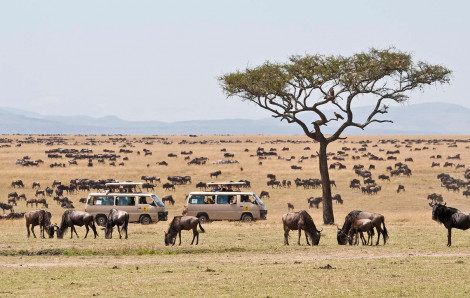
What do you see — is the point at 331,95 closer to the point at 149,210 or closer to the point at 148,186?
the point at 149,210

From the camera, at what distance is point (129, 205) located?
4556 cm

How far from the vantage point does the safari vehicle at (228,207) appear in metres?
45.5

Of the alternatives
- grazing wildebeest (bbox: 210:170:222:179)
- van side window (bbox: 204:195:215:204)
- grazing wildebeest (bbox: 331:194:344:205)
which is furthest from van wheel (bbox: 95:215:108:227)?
grazing wildebeest (bbox: 210:170:222:179)

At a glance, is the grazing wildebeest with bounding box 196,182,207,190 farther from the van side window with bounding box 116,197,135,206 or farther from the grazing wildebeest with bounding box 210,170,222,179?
the van side window with bounding box 116,197,135,206

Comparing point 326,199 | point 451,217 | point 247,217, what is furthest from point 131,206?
point 451,217

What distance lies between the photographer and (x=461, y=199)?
62.9 m

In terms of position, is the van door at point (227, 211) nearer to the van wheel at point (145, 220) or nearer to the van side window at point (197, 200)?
the van side window at point (197, 200)

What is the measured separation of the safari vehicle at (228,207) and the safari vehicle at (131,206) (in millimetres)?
1820

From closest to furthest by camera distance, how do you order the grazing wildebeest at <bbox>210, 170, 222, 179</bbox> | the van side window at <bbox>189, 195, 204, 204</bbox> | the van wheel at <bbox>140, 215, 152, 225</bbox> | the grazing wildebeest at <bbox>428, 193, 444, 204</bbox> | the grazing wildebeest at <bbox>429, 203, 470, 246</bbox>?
the grazing wildebeest at <bbox>429, 203, 470, 246</bbox>
the van wheel at <bbox>140, 215, 152, 225</bbox>
the van side window at <bbox>189, 195, 204, 204</bbox>
the grazing wildebeest at <bbox>428, 193, 444, 204</bbox>
the grazing wildebeest at <bbox>210, 170, 222, 179</bbox>

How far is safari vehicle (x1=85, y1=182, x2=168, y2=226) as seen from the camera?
45.2 meters

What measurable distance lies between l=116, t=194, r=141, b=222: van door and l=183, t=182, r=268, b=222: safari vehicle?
9.54 feet

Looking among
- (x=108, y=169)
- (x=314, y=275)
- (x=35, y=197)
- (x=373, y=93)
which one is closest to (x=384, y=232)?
(x=314, y=275)

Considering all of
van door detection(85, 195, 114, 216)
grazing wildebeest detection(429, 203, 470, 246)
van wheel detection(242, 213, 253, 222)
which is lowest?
van wheel detection(242, 213, 253, 222)

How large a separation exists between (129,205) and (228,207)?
5.76 m
